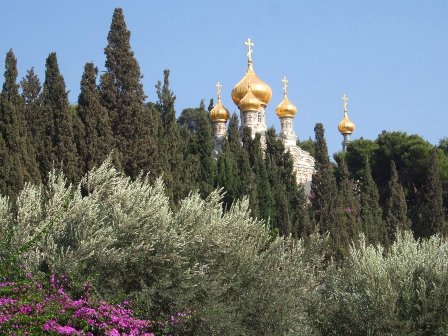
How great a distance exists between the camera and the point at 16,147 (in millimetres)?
25750

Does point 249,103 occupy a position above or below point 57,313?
above

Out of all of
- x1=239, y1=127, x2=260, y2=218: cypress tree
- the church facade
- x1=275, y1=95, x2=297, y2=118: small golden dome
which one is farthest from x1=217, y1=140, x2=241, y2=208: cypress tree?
x1=275, y1=95, x2=297, y2=118: small golden dome

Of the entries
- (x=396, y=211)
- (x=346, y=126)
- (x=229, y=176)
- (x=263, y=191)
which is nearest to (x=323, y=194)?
(x=263, y=191)

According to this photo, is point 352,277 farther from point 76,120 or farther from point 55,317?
point 76,120

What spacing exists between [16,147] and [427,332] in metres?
13.4

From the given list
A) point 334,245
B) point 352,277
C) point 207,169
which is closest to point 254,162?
point 207,169

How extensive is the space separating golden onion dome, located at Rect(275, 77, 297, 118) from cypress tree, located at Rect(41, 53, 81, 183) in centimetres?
5085

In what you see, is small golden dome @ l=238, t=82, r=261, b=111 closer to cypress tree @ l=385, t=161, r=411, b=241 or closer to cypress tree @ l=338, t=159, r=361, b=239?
cypress tree @ l=338, t=159, r=361, b=239

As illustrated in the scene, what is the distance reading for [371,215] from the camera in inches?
1902

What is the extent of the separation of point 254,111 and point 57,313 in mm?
59420

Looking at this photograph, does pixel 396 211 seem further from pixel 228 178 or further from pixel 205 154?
pixel 205 154

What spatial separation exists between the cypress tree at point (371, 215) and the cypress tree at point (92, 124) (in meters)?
20.0

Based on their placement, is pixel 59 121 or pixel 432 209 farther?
pixel 432 209

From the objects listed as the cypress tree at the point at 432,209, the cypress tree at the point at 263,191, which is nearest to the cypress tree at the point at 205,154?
the cypress tree at the point at 263,191
